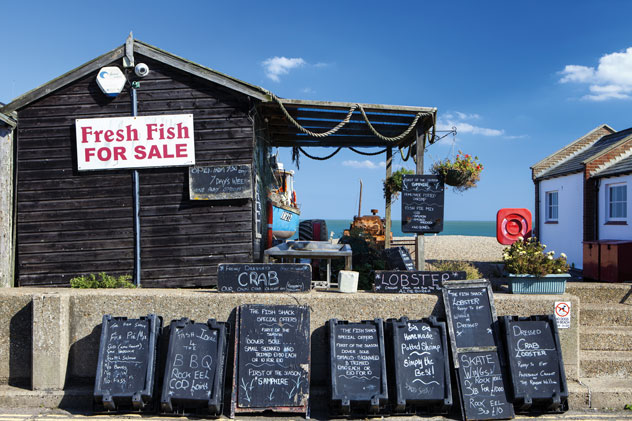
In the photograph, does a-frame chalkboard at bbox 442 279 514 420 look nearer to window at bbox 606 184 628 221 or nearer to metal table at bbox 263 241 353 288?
metal table at bbox 263 241 353 288

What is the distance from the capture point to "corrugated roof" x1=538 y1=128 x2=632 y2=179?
13.4 metres

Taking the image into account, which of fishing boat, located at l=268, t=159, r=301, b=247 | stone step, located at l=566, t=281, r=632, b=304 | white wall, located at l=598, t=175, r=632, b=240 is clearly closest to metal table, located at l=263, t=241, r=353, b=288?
fishing boat, located at l=268, t=159, r=301, b=247

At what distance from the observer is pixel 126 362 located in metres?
5.05

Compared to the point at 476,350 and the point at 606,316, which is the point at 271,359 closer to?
the point at 476,350

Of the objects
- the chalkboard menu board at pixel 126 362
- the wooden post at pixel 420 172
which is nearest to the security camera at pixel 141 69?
the chalkboard menu board at pixel 126 362

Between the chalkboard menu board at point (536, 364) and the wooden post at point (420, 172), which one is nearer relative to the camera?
the chalkboard menu board at point (536, 364)

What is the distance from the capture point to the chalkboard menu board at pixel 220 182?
7.33 metres

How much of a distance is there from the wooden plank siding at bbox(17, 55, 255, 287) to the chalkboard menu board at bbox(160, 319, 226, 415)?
2.37 m

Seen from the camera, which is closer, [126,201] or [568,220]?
[126,201]

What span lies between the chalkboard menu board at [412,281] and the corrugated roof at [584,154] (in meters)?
9.49

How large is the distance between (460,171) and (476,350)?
316 cm

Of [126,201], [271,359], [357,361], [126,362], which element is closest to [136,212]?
[126,201]

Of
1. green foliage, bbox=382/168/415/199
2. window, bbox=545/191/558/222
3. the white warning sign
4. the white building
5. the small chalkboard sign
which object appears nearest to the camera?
the white warning sign

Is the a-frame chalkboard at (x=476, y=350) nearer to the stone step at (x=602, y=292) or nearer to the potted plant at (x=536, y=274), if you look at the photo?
the potted plant at (x=536, y=274)
